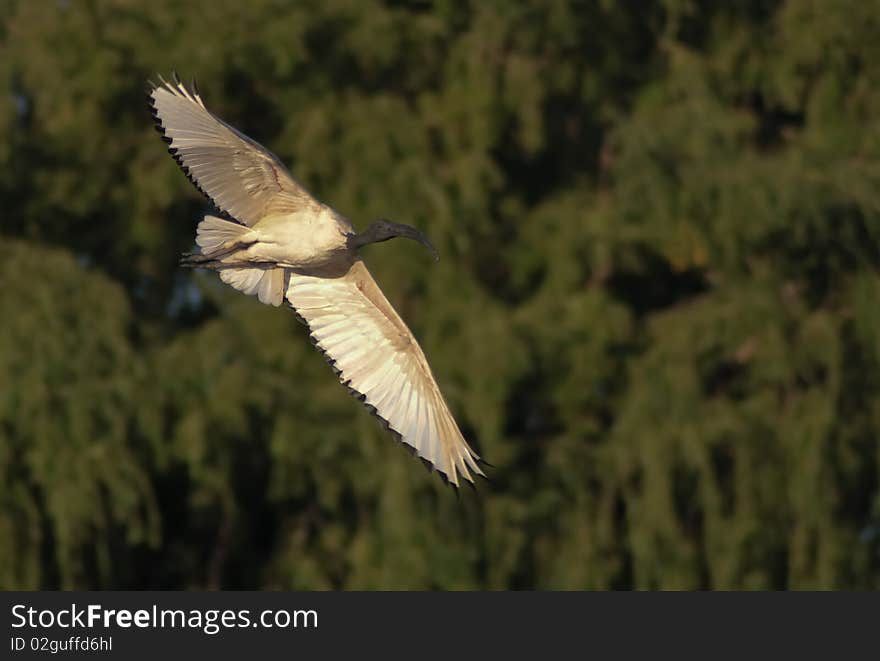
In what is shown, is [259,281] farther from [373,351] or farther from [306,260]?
[373,351]

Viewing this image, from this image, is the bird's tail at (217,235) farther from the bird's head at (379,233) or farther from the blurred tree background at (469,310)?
the blurred tree background at (469,310)

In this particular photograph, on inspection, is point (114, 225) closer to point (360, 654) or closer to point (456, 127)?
point (456, 127)

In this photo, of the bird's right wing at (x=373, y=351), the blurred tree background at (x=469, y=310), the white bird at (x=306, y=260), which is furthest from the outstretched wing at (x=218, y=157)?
the blurred tree background at (x=469, y=310)

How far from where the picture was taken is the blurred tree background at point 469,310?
11.1 metres

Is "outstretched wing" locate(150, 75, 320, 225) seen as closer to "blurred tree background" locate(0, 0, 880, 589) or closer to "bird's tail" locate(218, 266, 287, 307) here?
"bird's tail" locate(218, 266, 287, 307)

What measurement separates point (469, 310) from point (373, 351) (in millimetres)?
3941

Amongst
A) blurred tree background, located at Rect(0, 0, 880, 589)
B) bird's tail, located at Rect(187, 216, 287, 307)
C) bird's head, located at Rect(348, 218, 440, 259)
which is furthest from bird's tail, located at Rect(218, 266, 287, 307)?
blurred tree background, located at Rect(0, 0, 880, 589)

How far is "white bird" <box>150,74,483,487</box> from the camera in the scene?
7.23 m

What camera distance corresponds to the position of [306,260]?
7.32 metres

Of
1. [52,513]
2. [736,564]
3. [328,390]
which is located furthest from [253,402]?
[736,564]

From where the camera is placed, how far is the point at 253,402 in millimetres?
11195

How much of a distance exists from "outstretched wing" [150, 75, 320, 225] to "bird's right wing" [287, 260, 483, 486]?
48 cm

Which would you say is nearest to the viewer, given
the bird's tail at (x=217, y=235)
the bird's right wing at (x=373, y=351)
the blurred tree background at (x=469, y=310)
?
the bird's tail at (x=217, y=235)

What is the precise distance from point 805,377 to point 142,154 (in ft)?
15.5
